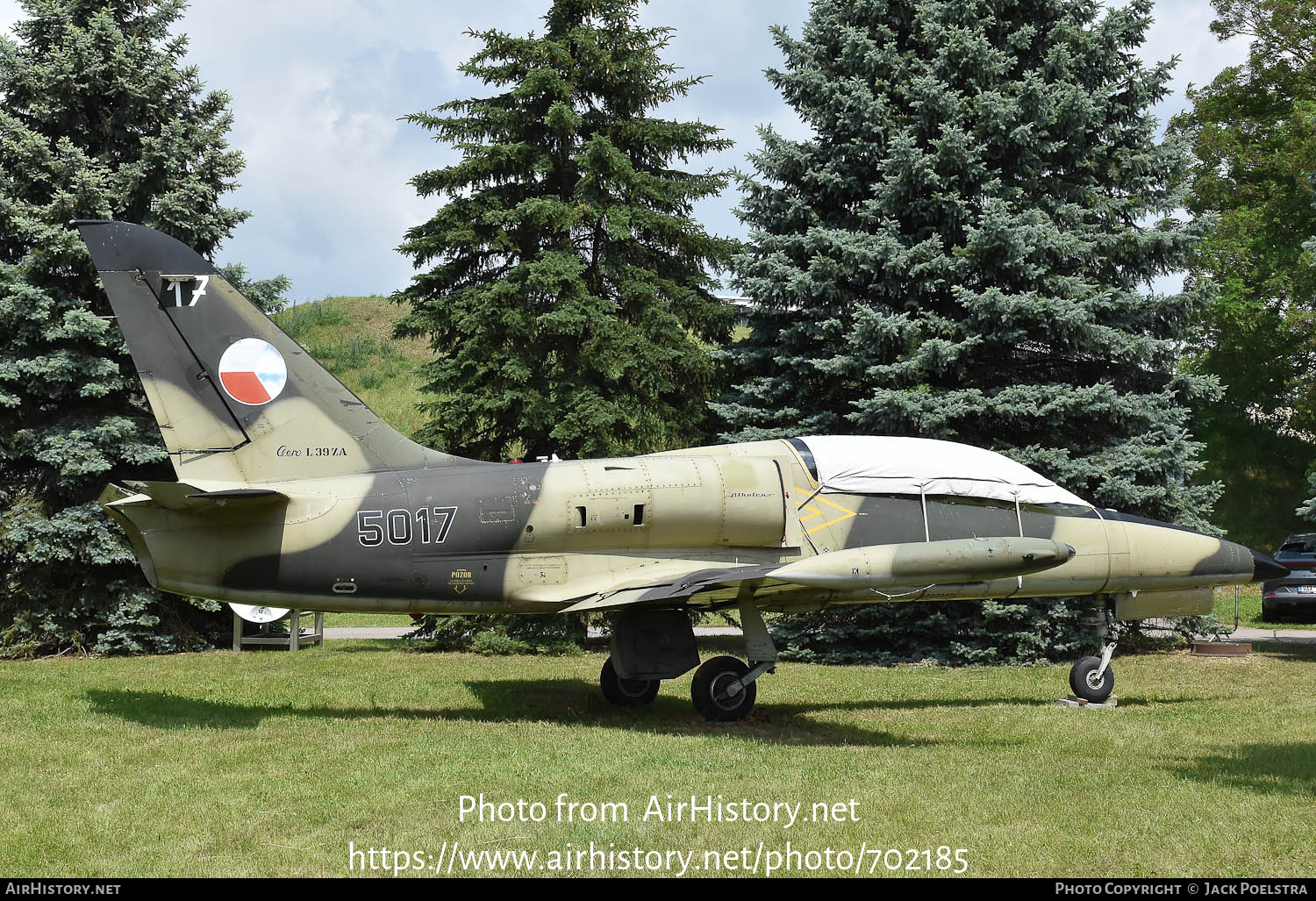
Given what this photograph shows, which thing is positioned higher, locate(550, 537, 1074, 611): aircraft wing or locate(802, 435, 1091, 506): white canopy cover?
locate(802, 435, 1091, 506): white canopy cover

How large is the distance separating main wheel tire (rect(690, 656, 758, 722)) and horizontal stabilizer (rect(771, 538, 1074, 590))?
74.3 inches

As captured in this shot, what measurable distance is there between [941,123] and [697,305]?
522cm

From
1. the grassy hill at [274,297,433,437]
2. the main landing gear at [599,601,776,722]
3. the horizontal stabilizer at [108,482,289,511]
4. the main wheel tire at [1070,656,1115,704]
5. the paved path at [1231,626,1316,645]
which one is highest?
the grassy hill at [274,297,433,437]

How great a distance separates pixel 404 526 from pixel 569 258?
29.6 ft

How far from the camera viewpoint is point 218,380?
1075cm

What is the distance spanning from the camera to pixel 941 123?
16.9 metres

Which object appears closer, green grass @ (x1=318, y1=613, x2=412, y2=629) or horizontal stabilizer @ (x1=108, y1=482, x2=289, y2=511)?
horizontal stabilizer @ (x1=108, y1=482, x2=289, y2=511)

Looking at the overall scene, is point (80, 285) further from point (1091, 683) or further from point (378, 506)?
point (1091, 683)

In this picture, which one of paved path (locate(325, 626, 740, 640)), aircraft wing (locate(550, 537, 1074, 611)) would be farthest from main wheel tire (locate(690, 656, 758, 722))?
paved path (locate(325, 626, 740, 640))

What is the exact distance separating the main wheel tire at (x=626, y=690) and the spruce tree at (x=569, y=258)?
633 centimetres

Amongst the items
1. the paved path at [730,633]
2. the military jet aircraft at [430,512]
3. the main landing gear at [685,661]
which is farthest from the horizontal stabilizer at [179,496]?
the paved path at [730,633]

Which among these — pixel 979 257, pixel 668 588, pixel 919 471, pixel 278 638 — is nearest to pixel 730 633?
pixel 278 638

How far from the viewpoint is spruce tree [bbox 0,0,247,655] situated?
54.2ft

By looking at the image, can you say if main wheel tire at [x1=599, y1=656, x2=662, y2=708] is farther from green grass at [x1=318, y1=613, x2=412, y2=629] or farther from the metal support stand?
green grass at [x1=318, y1=613, x2=412, y2=629]
